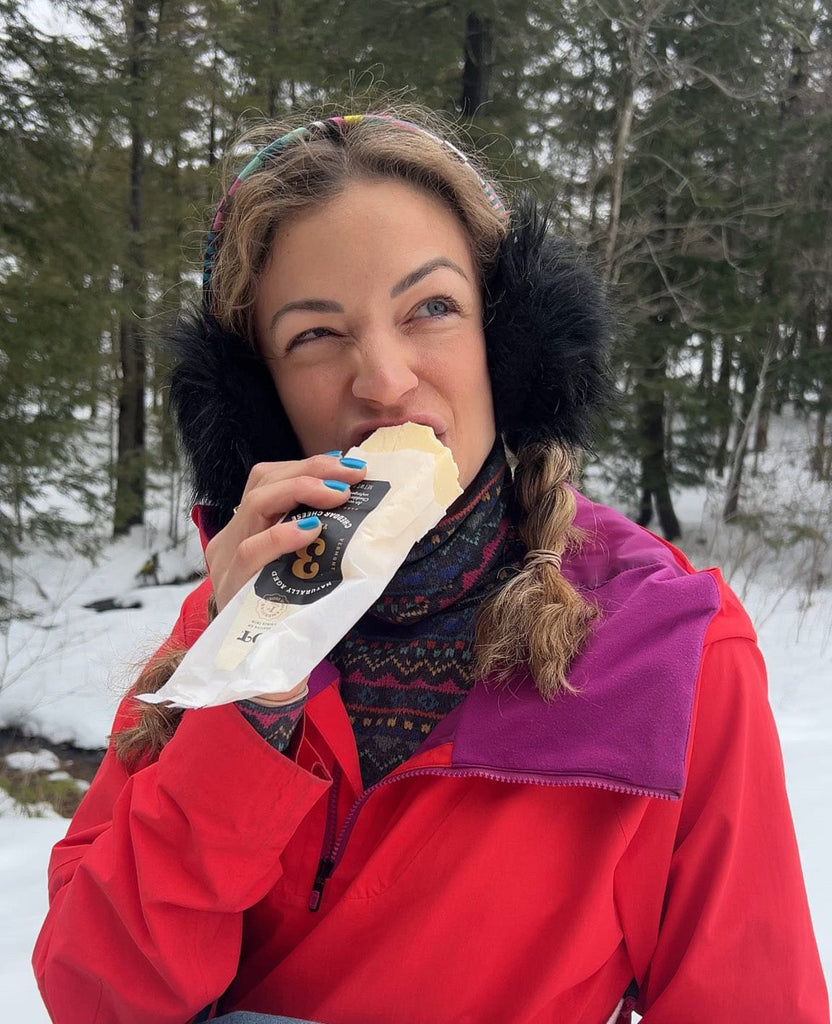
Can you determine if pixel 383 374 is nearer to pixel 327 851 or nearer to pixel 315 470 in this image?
pixel 315 470

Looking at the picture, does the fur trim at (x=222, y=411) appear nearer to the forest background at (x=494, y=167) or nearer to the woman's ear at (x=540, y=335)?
the woman's ear at (x=540, y=335)

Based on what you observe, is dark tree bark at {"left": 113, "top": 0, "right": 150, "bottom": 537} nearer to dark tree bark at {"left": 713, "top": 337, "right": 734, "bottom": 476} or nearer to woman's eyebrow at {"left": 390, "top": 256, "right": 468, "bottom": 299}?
woman's eyebrow at {"left": 390, "top": 256, "right": 468, "bottom": 299}

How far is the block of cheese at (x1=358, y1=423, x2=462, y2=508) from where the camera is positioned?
1337mm

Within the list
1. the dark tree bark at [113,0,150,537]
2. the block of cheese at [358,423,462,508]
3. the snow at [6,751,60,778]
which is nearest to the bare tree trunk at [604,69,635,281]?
the dark tree bark at [113,0,150,537]

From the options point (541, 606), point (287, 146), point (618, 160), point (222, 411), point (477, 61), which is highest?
point (477, 61)

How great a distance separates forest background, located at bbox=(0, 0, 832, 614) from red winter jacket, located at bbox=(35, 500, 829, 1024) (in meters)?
3.99

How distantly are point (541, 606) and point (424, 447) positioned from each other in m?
0.38

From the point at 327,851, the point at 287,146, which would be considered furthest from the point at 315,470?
the point at 287,146

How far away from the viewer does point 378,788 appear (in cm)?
134

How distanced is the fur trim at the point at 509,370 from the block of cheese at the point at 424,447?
0.36 metres

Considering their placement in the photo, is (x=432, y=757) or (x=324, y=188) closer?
(x=432, y=757)

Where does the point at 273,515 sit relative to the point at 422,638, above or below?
above

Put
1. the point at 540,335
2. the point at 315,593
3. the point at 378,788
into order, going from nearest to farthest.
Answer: the point at 315,593 < the point at 378,788 < the point at 540,335

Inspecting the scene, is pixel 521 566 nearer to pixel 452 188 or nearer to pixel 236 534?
pixel 236 534
